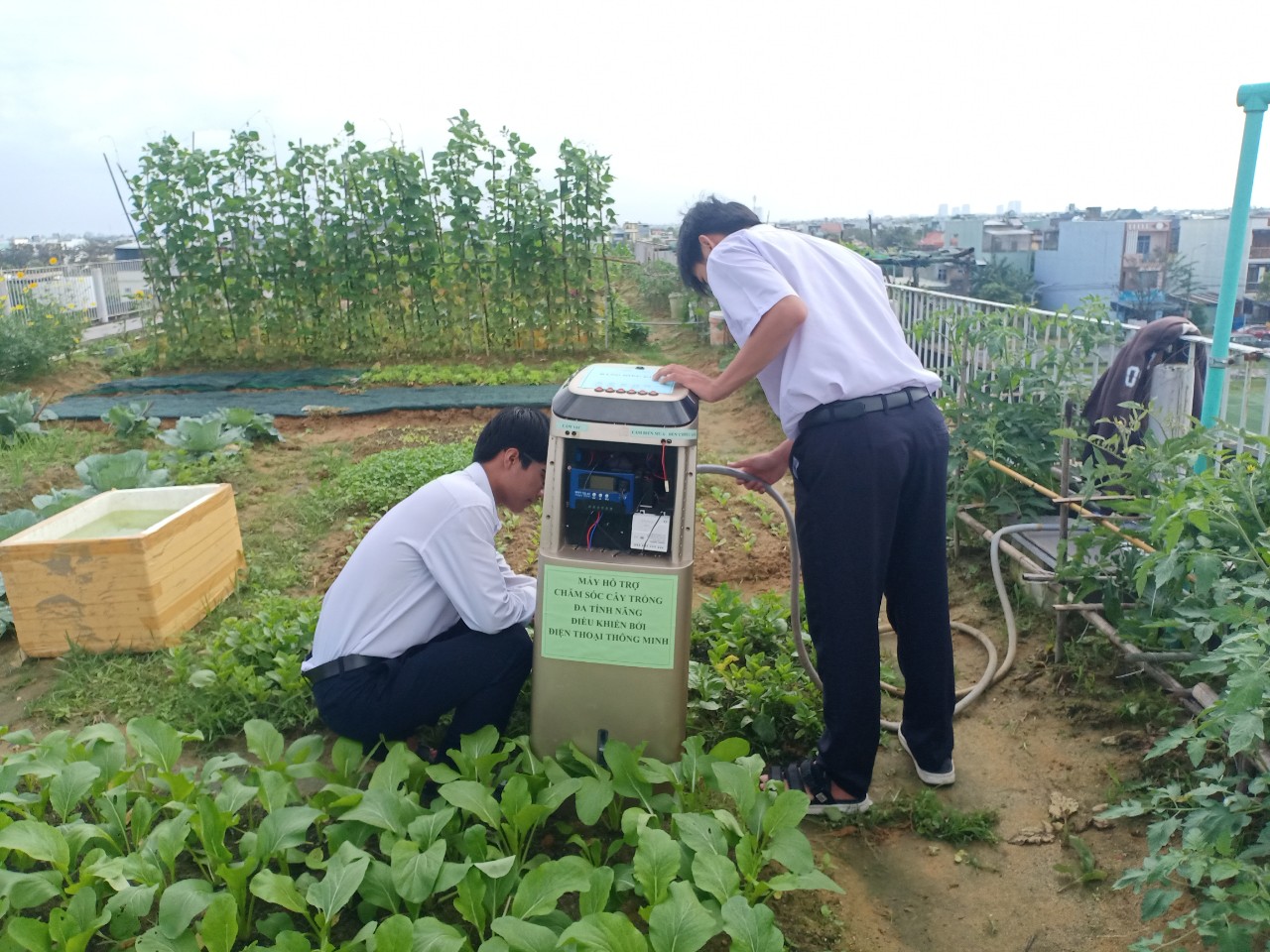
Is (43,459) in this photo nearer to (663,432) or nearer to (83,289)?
(663,432)

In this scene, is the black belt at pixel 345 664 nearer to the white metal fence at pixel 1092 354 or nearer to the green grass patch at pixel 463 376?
the white metal fence at pixel 1092 354

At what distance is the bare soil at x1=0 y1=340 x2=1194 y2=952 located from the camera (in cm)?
237

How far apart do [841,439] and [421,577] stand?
128 cm

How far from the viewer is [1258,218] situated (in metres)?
3.95

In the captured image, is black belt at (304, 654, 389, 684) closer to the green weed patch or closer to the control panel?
the green weed patch

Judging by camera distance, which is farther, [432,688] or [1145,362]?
[1145,362]

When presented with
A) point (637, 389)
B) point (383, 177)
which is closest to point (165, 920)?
point (637, 389)

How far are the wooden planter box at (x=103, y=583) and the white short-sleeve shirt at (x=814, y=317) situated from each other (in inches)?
105

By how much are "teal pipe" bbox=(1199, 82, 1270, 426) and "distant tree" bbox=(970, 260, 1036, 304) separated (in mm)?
3028

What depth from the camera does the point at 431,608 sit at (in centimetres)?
278

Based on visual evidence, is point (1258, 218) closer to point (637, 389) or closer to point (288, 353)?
point (637, 389)

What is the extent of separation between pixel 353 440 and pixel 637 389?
5410 mm

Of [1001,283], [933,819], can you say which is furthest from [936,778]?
[1001,283]

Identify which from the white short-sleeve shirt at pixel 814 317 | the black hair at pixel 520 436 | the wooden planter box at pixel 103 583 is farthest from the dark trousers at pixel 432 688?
the wooden planter box at pixel 103 583
